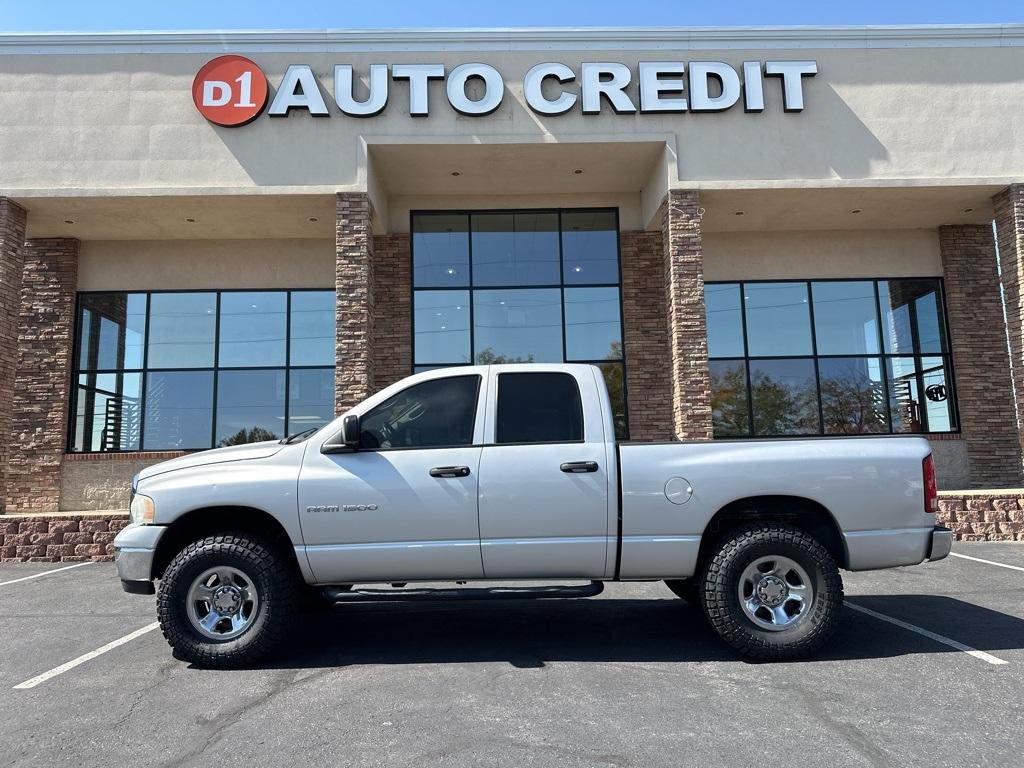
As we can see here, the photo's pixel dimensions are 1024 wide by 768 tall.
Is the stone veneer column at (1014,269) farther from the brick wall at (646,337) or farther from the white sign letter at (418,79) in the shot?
the white sign letter at (418,79)

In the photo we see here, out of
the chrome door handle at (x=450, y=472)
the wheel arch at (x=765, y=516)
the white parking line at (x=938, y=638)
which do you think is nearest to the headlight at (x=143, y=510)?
the chrome door handle at (x=450, y=472)

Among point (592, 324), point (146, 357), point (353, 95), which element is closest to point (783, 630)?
point (592, 324)

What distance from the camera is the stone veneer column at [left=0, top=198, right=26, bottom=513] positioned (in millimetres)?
11797

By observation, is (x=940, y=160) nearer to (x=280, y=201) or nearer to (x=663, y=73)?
(x=663, y=73)

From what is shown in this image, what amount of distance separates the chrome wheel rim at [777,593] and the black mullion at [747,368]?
970cm

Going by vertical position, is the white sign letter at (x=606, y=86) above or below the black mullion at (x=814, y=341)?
above

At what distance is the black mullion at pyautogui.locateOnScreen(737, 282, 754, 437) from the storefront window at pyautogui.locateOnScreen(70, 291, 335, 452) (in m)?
8.55

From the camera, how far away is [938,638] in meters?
5.36

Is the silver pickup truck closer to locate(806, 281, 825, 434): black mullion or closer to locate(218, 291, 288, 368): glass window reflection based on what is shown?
locate(218, 291, 288, 368): glass window reflection

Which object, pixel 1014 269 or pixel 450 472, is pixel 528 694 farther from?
pixel 1014 269

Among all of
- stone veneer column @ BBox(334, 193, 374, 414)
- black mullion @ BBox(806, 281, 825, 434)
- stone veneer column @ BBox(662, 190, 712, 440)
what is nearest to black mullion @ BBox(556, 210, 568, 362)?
stone veneer column @ BBox(662, 190, 712, 440)

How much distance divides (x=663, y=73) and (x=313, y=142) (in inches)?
248

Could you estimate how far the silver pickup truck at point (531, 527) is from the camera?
4801 millimetres

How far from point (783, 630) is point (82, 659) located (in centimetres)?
514
